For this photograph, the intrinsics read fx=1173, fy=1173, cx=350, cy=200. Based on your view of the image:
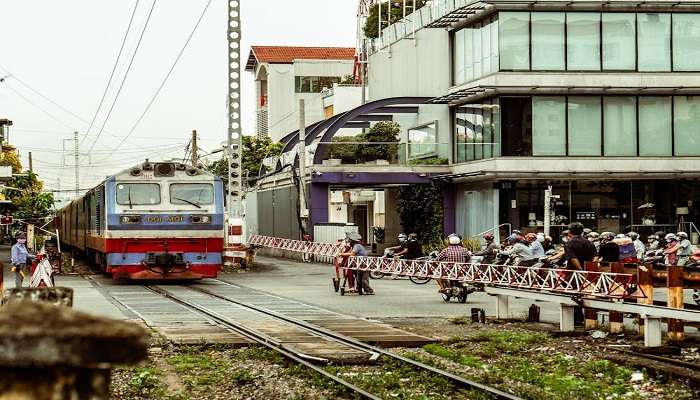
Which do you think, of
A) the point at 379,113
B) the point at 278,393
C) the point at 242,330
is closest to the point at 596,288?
the point at 242,330

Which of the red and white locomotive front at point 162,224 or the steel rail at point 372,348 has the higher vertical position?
the red and white locomotive front at point 162,224

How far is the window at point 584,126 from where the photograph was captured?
149ft

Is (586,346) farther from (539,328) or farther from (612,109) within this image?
(612,109)

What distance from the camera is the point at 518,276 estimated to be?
21453 millimetres

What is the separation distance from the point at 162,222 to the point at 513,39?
18.4 metres

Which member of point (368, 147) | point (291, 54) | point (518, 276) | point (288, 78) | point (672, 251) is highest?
point (291, 54)

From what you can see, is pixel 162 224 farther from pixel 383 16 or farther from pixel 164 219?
pixel 383 16

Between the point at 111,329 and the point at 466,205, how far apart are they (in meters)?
46.1

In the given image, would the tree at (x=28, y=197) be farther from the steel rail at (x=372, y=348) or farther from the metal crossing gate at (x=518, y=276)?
the steel rail at (x=372, y=348)

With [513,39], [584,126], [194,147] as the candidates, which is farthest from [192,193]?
[194,147]

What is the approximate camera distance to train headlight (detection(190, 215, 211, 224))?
31.7 m

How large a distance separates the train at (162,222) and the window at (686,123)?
69.1 feet

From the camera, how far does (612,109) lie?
45.5 meters

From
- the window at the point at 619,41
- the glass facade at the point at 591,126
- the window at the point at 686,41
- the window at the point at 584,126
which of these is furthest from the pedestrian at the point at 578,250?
the window at the point at 686,41
